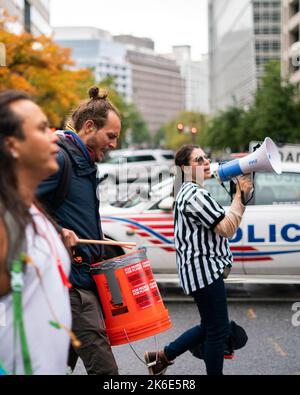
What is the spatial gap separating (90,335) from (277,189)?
16.7 ft

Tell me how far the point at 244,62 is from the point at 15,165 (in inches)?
4402

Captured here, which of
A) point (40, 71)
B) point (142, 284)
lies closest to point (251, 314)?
point (142, 284)

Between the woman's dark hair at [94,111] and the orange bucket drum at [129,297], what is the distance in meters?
0.74

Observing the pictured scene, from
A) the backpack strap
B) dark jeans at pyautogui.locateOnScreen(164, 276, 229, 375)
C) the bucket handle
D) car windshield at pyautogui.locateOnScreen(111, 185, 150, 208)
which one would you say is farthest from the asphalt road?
the backpack strap

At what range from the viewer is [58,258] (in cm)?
251

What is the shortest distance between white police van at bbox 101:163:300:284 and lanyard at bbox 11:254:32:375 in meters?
5.84

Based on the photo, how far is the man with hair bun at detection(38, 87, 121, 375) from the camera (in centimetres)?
399

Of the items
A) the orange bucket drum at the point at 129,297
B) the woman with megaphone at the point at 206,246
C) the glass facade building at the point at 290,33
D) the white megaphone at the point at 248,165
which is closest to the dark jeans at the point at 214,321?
the woman with megaphone at the point at 206,246

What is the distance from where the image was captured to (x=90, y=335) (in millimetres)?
4023

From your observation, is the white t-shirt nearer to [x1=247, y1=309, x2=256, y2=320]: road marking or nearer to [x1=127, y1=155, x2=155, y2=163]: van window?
[x1=247, y1=309, x2=256, y2=320]: road marking

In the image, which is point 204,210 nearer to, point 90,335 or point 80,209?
point 80,209

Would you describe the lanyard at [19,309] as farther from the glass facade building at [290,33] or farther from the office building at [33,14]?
the glass facade building at [290,33]
